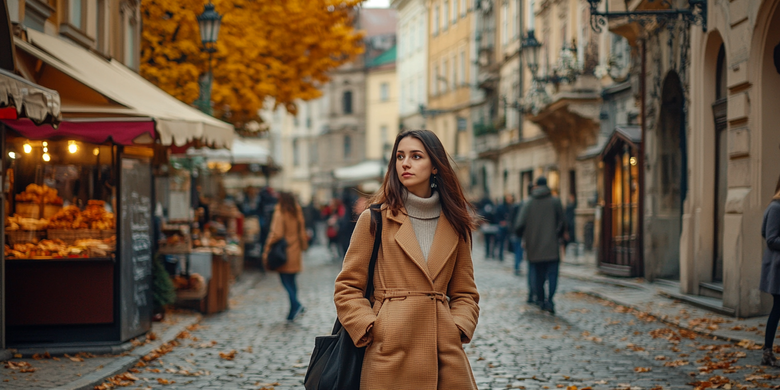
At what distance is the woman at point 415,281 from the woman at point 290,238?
348 inches

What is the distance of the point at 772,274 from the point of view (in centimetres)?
857

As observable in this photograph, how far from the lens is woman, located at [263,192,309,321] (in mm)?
13031

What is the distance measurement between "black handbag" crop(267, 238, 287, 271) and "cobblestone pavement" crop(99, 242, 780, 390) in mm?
781

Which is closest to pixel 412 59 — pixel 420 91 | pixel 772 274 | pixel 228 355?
pixel 420 91

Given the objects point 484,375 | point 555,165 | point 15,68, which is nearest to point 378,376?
point 484,375

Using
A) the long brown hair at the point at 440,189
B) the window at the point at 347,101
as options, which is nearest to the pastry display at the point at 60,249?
the long brown hair at the point at 440,189

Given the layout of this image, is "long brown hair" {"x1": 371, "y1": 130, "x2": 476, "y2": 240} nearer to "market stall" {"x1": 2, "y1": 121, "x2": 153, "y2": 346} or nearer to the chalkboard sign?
"market stall" {"x1": 2, "y1": 121, "x2": 153, "y2": 346}

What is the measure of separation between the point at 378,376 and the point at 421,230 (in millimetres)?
696

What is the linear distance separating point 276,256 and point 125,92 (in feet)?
11.1

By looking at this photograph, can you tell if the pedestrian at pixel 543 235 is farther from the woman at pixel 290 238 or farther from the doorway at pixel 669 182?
the doorway at pixel 669 182

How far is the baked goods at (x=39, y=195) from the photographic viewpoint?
1009cm

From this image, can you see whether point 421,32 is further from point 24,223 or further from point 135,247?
point 24,223

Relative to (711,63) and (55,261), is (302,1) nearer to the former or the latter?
(711,63)

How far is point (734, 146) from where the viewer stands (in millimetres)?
12305
